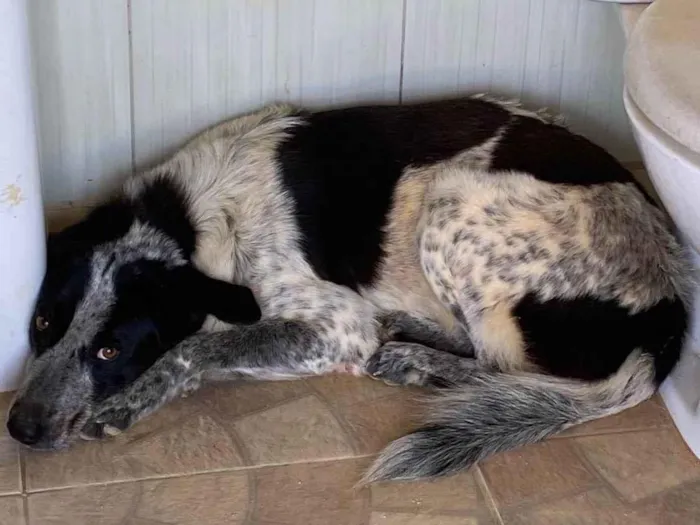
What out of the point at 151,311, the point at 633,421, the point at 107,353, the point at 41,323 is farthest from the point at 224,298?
the point at 633,421

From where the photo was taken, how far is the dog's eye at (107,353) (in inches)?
81.0

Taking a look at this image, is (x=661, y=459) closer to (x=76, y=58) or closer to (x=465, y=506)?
(x=465, y=506)

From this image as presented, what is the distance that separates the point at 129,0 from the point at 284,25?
33 centimetres

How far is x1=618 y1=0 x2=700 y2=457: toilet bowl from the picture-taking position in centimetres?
164

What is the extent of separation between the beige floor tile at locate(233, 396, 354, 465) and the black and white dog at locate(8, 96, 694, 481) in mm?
109

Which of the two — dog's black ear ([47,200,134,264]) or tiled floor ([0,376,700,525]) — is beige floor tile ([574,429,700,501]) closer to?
tiled floor ([0,376,700,525])

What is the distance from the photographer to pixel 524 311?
2.15 metres

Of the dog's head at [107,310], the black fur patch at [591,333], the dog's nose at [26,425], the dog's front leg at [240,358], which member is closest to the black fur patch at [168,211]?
the dog's head at [107,310]

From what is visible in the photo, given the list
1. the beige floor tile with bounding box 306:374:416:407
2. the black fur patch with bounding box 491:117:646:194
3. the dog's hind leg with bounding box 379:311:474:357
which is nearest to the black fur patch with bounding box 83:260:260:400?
the beige floor tile with bounding box 306:374:416:407

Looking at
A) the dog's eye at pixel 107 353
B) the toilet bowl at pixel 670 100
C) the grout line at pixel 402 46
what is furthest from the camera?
the grout line at pixel 402 46

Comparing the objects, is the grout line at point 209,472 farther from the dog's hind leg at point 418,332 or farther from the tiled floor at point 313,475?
the dog's hind leg at point 418,332

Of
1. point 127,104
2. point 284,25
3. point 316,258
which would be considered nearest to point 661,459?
point 316,258

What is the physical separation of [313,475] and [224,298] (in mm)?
384

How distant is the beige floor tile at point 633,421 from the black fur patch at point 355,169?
54cm
